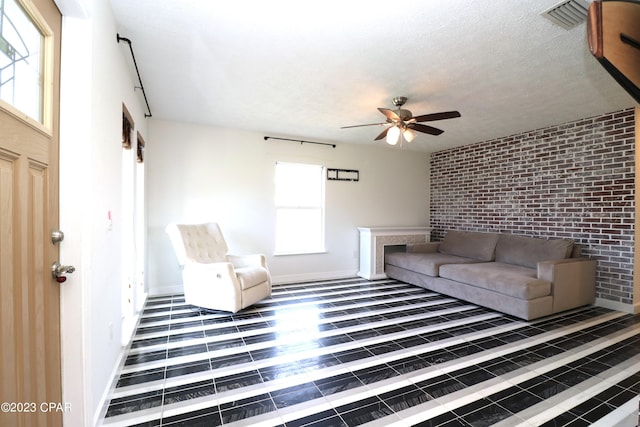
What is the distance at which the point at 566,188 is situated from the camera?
4113 millimetres

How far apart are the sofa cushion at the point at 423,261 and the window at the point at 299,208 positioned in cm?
126

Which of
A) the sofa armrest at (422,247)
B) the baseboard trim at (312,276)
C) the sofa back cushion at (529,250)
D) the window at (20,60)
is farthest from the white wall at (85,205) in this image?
the sofa back cushion at (529,250)

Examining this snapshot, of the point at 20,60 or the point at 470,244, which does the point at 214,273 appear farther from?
the point at 470,244

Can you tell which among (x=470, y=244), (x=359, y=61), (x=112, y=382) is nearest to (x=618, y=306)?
(x=470, y=244)

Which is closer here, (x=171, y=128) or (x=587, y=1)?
(x=587, y=1)

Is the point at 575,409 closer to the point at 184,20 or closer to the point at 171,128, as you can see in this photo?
the point at 184,20

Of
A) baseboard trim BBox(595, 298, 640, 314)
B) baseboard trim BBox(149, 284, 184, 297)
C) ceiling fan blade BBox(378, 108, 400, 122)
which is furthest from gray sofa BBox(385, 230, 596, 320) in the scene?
baseboard trim BBox(149, 284, 184, 297)

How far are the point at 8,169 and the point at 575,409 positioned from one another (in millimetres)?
2998

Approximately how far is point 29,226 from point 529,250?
497 centimetres

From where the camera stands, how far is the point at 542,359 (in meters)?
2.49

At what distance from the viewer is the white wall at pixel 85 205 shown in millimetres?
1406

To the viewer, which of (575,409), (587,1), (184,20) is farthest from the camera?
(184,20)

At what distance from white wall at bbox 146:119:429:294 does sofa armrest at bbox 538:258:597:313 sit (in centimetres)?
272

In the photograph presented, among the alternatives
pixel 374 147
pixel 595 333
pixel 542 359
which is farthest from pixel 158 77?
pixel 595 333
